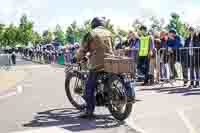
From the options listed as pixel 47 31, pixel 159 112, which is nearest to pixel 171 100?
pixel 159 112

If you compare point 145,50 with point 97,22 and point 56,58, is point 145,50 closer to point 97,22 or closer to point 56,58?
point 97,22

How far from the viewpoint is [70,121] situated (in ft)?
27.0

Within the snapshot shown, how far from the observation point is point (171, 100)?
33.7 ft

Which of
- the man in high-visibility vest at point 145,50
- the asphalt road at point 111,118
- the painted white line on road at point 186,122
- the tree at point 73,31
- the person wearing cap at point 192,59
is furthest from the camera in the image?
the tree at point 73,31

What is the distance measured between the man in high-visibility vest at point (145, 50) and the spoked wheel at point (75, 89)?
15.8 ft

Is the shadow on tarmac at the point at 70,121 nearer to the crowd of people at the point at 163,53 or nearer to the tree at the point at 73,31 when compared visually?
the crowd of people at the point at 163,53

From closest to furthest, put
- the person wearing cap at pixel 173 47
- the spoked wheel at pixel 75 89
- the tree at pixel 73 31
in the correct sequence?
1. the spoked wheel at pixel 75 89
2. the person wearing cap at pixel 173 47
3. the tree at pixel 73 31

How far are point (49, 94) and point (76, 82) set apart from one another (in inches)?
144

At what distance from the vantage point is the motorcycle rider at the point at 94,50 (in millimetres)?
8164

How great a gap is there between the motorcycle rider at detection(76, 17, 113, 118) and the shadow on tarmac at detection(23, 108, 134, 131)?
0.96 feet

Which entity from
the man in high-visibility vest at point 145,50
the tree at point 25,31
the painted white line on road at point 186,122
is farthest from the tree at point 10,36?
the painted white line on road at point 186,122

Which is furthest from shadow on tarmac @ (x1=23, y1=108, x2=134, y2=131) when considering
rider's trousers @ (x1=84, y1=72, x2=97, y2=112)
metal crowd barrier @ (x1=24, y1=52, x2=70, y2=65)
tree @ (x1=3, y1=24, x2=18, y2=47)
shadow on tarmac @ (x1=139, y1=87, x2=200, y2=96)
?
tree @ (x1=3, y1=24, x2=18, y2=47)

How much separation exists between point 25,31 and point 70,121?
103m

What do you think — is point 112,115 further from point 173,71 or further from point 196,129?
point 173,71
